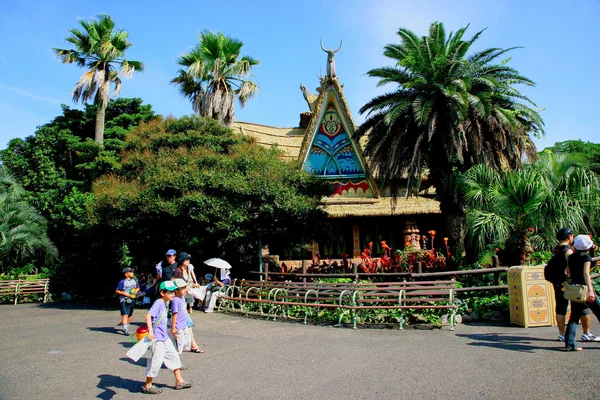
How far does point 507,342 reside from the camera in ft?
25.8

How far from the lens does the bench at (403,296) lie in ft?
32.1

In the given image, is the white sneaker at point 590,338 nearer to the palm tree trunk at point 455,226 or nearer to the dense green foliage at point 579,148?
the palm tree trunk at point 455,226

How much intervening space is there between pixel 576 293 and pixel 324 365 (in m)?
3.68

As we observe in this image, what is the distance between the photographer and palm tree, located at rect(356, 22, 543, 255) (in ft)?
48.0

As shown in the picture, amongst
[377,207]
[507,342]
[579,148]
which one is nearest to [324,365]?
[507,342]

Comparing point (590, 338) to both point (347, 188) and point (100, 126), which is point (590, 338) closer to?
point (347, 188)

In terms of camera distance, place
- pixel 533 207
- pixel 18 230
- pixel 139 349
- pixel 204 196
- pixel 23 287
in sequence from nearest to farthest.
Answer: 1. pixel 139 349
2. pixel 533 207
3. pixel 204 196
4. pixel 23 287
5. pixel 18 230

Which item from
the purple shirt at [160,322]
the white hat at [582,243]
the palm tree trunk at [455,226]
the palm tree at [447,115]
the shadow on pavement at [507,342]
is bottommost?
the shadow on pavement at [507,342]

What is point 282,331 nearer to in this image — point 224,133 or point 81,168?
point 224,133

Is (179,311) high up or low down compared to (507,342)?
up

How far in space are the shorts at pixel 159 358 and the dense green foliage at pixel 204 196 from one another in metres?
7.77

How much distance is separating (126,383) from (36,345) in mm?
3953

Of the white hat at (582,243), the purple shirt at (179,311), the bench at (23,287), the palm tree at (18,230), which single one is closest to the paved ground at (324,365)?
the purple shirt at (179,311)

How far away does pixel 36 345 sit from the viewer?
909cm
